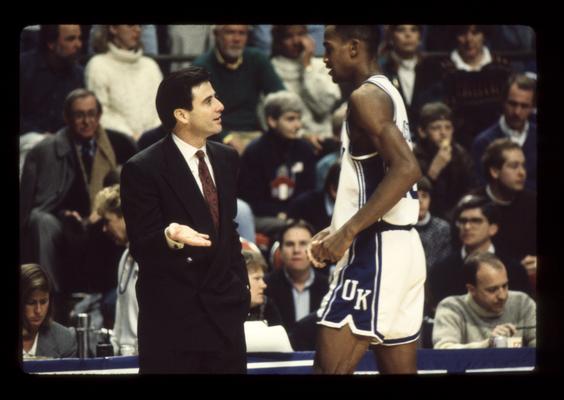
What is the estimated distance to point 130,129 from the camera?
745cm

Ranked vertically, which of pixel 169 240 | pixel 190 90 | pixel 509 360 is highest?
pixel 190 90

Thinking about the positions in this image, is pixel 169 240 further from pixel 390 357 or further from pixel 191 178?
pixel 390 357

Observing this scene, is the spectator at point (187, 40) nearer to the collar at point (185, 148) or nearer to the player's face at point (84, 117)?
the player's face at point (84, 117)

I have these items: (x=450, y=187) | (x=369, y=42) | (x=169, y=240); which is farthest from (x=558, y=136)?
(x=169, y=240)

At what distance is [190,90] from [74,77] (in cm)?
309

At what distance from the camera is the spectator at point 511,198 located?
24.1 feet

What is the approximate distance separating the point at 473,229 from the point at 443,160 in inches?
27.5

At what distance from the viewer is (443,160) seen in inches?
299

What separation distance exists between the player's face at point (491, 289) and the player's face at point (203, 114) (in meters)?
2.28

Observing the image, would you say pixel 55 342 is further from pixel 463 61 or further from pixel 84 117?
pixel 463 61

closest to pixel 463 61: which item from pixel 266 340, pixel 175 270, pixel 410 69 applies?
pixel 410 69

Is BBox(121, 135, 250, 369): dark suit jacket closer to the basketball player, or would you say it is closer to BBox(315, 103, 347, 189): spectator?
the basketball player

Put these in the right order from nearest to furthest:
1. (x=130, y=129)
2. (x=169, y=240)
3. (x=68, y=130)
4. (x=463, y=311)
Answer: (x=169, y=240) → (x=463, y=311) → (x=68, y=130) → (x=130, y=129)

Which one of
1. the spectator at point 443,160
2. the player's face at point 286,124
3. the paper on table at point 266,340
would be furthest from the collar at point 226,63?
the paper on table at point 266,340
